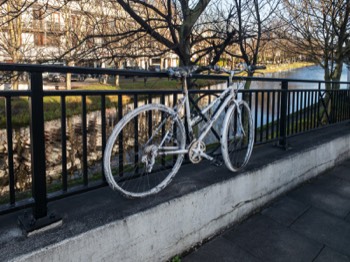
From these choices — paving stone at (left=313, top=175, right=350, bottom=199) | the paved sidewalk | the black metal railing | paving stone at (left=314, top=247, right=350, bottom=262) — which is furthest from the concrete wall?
paving stone at (left=314, top=247, right=350, bottom=262)

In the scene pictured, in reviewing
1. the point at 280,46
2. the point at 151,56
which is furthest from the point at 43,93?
the point at 280,46

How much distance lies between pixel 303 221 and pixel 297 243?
46cm

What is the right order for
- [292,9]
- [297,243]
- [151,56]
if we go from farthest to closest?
[292,9]
[151,56]
[297,243]

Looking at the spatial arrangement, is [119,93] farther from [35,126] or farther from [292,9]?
[292,9]

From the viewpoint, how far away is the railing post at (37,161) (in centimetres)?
194

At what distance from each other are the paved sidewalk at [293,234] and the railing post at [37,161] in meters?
1.13

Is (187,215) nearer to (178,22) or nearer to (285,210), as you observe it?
(285,210)

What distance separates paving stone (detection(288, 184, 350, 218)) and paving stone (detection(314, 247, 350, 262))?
800mm

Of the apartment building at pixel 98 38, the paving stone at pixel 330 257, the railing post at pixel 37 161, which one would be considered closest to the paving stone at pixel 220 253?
the paving stone at pixel 330 257

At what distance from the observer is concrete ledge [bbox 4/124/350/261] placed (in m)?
1.97

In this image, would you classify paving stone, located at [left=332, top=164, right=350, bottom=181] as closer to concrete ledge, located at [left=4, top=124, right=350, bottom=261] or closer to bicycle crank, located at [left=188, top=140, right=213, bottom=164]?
concrete ledge, located at [left=4, top=124, right=350, bottom=261]

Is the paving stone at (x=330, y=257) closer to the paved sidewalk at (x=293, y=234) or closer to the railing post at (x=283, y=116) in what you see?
the paved sidewalk at (x=293, y=234)

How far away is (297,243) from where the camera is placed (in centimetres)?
279

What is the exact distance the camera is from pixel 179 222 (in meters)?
2.51
